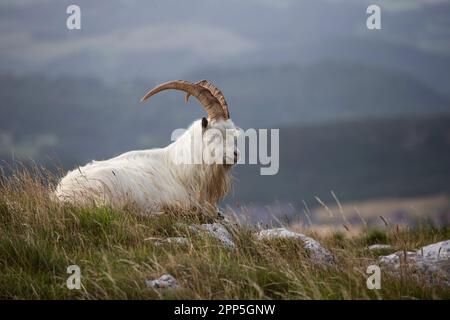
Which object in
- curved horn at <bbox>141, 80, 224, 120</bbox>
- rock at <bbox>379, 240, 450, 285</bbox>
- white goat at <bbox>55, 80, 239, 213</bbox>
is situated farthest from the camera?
curved horn at <bbox>141, 80, 224, 120</bbox>

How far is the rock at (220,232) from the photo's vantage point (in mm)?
8812

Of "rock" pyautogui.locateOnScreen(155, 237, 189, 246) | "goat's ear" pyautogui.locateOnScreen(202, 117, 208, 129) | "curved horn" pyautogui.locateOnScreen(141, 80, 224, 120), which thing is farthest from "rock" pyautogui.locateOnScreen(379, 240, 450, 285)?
"curved horn" pyautogui.locateOnScreen(141, 80, 224, 120)

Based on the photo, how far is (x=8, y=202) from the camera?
931 cm

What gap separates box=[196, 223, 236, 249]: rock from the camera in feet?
28.9

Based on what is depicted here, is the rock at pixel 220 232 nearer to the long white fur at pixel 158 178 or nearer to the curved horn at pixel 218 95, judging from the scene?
the long white fur at pixel 158 178

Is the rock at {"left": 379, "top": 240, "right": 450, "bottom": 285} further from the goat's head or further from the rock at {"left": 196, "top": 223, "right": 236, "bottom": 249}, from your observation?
the goat's head

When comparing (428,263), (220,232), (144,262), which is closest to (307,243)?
(220,232)

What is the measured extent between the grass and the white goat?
30.3 inches

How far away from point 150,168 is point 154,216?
1.70m

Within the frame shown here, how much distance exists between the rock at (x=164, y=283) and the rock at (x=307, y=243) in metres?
2.05

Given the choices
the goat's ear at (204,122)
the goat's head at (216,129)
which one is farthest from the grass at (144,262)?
the goat's ear at (204,122)
